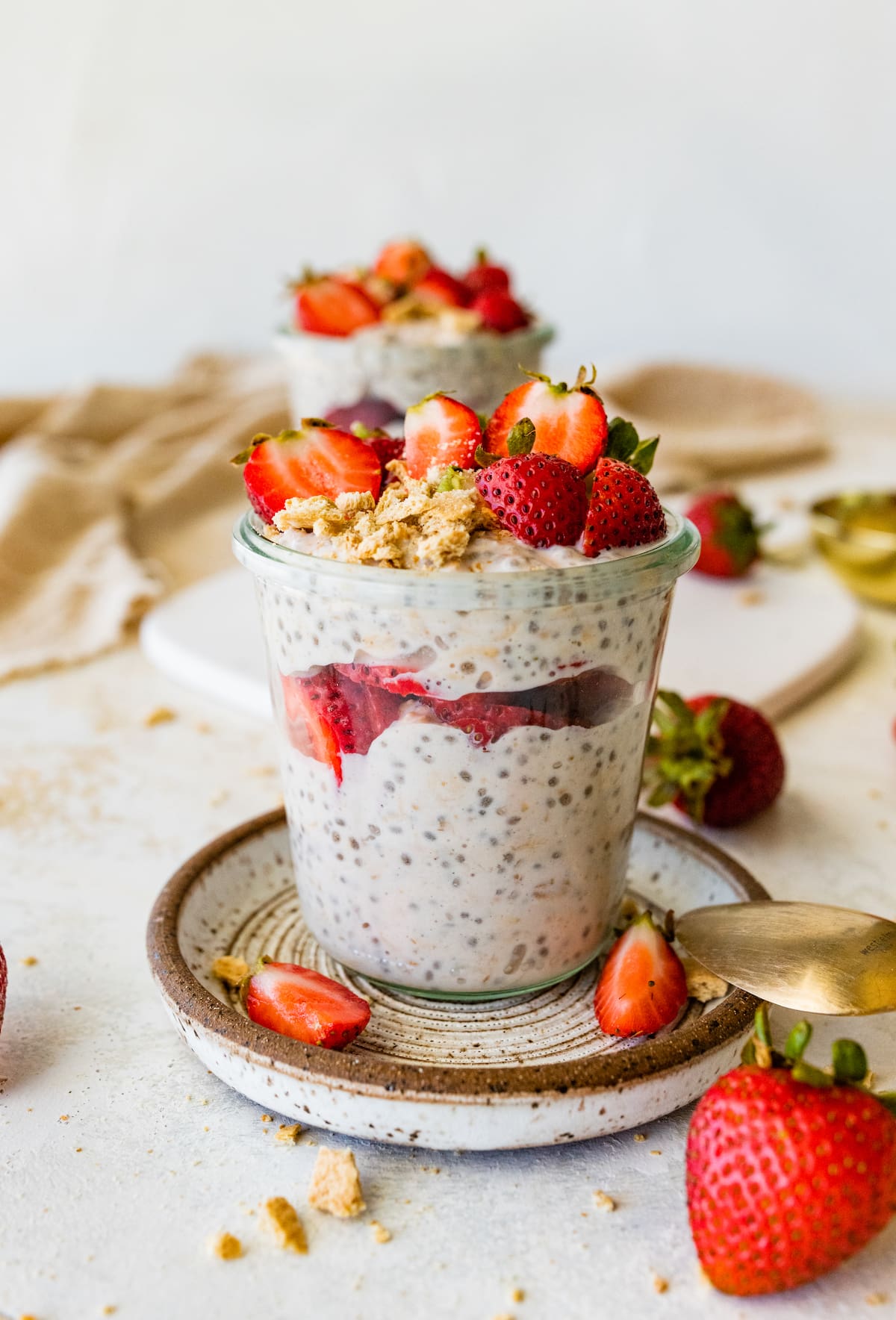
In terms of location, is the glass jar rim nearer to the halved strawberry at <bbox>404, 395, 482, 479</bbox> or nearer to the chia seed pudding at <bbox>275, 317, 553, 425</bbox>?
the halved strawberry at <bbox>404, 395, 482, 479</bbox>

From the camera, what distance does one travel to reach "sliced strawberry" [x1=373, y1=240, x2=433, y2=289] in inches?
80.0

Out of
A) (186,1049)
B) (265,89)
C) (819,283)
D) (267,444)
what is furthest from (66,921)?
(819,283)

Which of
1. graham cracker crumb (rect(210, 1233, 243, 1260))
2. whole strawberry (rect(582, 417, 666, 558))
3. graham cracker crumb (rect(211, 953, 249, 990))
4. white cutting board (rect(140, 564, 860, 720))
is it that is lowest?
white cutting board (rect(140, 564, 860, 720))

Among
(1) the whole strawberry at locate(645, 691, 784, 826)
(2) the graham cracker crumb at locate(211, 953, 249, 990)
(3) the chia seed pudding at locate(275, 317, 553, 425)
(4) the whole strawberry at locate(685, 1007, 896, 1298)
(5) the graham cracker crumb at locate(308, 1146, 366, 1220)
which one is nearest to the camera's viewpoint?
(4) the whole strawberry at locate(685, 1007, 896, 1298)

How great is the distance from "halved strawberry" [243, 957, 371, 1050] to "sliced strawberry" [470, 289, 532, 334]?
1245mm

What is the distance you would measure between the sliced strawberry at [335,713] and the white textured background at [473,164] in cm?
268

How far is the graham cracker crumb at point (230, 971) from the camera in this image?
3.34 ft

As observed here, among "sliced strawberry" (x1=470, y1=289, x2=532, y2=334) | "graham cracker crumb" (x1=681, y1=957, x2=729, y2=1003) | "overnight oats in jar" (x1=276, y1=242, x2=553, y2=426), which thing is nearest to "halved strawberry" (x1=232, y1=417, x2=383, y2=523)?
"graham cracker crumb" (x1=681, y1=957, x2=729, y2=1003)

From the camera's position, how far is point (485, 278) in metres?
2.06

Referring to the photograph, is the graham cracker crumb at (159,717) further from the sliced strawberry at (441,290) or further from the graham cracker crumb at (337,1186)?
the graham cracker crumb at (337,1186)

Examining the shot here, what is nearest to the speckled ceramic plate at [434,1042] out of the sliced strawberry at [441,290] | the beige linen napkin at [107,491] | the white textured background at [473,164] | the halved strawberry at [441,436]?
the halved strawberry at [441,436]

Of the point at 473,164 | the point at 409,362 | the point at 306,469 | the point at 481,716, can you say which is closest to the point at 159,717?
the point at 409,362

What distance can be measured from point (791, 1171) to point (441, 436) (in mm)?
562

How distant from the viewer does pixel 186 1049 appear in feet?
3.25
